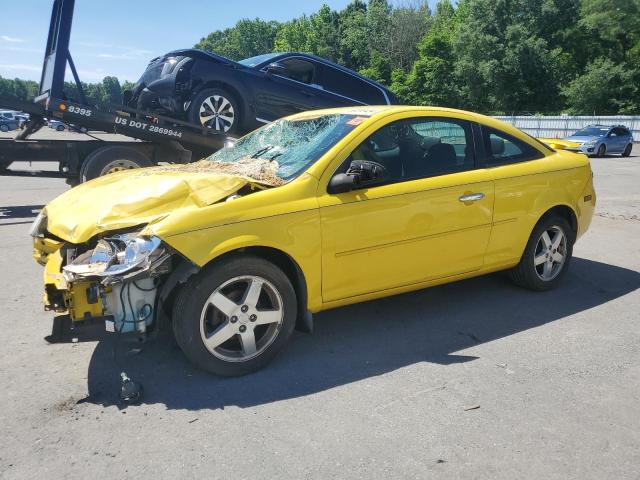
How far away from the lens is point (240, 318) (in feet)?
11.4

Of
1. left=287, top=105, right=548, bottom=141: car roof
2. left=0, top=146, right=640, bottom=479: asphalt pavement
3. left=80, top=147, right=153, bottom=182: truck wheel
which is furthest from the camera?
left=80, top=147, right=153, bottom=182: truck wheel

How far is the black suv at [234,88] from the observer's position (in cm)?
870

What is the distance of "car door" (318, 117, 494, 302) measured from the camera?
375 cm

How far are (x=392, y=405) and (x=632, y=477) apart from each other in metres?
1.19

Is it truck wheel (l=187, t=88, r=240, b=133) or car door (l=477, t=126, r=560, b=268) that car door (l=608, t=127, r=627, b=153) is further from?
car door (l=477, t=126, r=560, b=268)

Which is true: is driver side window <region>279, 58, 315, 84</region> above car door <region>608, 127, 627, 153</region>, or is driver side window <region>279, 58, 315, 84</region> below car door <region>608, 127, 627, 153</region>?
above

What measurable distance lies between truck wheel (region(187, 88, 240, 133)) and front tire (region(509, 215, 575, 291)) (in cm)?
562

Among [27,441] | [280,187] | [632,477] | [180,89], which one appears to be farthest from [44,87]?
[632,477]

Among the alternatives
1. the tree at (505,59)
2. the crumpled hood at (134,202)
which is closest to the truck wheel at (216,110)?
the crumpled hood at (134,202)

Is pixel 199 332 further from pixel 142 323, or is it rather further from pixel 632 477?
pixel 632 477

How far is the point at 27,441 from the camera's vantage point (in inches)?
111

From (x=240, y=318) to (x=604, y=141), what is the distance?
2390 cm

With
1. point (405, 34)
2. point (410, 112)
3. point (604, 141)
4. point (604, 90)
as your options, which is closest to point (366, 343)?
point (410, 112)

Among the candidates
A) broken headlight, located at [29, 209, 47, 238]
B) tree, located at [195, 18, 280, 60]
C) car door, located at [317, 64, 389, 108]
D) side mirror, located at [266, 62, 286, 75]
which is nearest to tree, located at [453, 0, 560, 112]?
car door, located at [317, 64, 389, 108]
